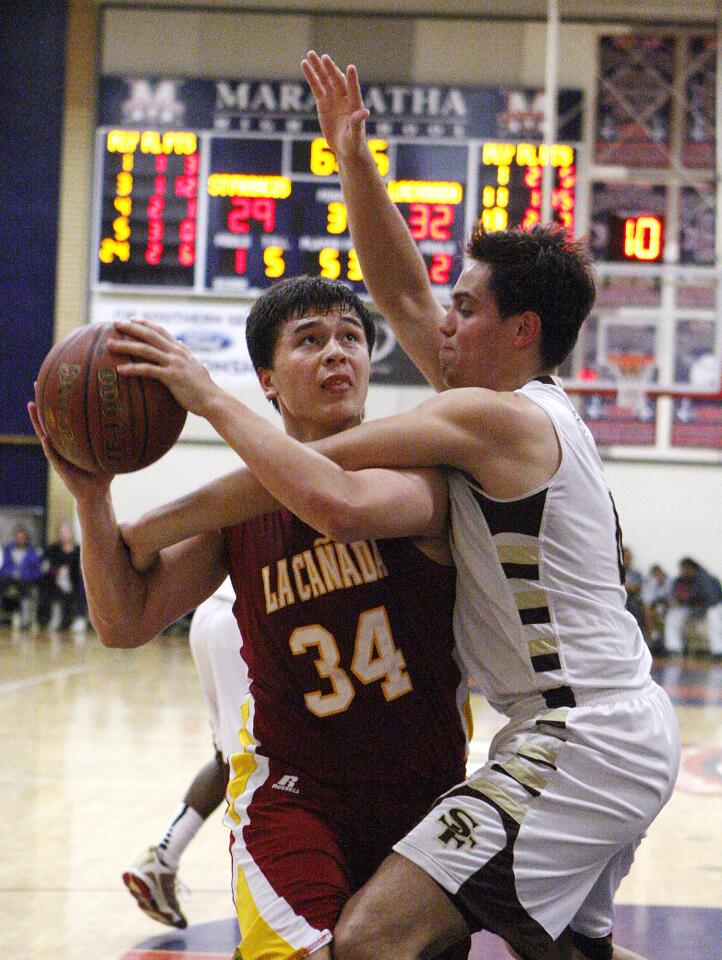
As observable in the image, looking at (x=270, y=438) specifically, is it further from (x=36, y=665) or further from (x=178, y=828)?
Result: (x=36, y=665)

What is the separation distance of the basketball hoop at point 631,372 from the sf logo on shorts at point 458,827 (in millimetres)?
8914

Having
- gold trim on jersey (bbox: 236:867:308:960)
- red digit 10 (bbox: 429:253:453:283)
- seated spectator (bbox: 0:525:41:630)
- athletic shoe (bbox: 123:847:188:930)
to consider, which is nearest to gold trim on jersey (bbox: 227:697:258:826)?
gold trim on jersey (bbox: 236:867:308:960)

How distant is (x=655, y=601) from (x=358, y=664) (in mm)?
11579

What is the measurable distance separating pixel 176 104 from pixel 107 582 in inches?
468

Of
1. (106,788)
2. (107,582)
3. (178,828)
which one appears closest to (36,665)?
(106,788)

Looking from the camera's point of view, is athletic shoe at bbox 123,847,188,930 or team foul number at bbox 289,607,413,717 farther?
athletic shoe at bbox 123,847,188,930

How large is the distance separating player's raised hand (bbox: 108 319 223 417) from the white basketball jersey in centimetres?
52

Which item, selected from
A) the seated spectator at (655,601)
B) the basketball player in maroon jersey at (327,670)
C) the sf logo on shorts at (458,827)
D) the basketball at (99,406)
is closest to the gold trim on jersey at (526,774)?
the sf logo on shorts at (458,827)

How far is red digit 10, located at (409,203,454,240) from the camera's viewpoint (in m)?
12.3

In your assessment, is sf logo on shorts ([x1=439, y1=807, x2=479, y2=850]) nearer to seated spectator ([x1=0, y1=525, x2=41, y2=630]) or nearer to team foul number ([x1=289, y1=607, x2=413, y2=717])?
team foul number ([x1=289, y1=607, x2=413, y2=717])

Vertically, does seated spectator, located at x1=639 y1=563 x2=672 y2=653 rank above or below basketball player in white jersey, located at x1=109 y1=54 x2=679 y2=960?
below

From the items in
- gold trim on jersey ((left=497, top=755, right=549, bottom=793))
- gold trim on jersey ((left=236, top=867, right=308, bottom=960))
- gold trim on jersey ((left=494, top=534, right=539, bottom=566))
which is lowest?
gold trim on jersey ((left=236, top=867, right=308, bottom=960))

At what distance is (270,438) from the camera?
7.17 feet

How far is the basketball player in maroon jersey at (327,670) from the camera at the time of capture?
2.34 meters
